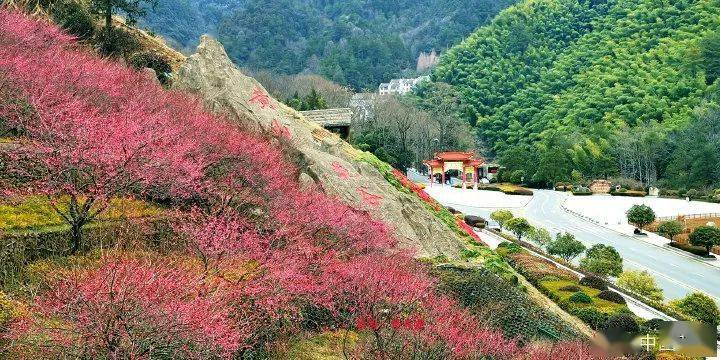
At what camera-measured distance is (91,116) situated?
11680mm

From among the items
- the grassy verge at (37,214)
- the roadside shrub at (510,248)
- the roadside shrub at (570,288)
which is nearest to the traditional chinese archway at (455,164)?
the roadside shrub at (510,248)

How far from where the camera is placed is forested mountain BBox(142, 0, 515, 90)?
356ft

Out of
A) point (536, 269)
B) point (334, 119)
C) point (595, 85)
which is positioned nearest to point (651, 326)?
point (536, 269)

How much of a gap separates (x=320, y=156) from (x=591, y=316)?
887 cm

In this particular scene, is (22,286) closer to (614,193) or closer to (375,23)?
(614,193)

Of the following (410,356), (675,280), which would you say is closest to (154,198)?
(410,356)

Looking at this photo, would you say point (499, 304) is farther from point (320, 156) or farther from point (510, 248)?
point (510, 248)

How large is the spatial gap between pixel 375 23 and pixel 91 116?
141997mm

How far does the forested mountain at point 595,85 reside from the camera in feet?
208

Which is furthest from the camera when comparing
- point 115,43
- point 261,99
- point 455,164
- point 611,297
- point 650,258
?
point 455,164

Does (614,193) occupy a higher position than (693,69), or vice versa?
(693,69)

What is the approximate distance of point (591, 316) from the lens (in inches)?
705

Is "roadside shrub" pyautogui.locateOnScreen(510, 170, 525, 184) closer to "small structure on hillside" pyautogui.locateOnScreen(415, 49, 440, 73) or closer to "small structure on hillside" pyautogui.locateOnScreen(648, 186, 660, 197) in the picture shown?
"small structure on hillside" pyautogui.locateOnScreen(648, 186, 660, 197)

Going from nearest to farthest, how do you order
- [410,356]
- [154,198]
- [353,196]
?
[410,356] → [154,198] → [353,196]
